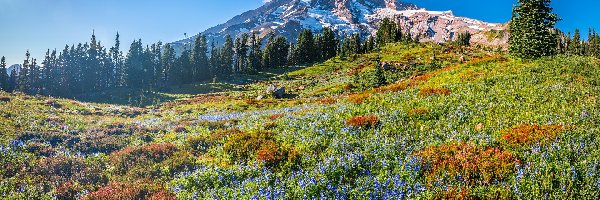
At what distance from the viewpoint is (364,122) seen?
1694 centimetres

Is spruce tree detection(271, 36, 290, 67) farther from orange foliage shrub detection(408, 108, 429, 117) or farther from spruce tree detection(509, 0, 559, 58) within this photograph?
orange foliage shrub detection(408, 108, 429, 117)

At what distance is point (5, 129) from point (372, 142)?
69.1 feet

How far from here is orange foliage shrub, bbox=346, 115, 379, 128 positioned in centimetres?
1675

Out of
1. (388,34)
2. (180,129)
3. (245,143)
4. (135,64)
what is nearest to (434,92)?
(245,143)

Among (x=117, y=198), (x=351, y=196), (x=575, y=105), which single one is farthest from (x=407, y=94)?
(x=117, y=198)

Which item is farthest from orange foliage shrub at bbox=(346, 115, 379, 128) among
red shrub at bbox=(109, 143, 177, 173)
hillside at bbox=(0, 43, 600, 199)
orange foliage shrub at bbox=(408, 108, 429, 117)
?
red shrub at bbox=(109, 143, 177, 173)

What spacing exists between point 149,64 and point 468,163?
13532 cm

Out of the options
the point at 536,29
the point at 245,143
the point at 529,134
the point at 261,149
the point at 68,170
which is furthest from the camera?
the point at 536,29

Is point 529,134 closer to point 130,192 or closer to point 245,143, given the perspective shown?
point 245,143

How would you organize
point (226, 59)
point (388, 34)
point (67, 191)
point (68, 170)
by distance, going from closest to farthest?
point (67, 191)
point (68, 170)
point (226, 59)
point (388, 34)

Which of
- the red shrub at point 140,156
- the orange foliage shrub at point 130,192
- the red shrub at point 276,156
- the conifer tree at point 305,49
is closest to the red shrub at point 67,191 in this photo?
the orange foliage shrub at point 130,192

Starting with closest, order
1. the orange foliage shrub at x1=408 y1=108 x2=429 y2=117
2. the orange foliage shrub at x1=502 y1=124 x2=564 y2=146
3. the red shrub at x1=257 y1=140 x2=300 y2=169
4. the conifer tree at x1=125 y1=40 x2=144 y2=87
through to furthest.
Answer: the orange foliage shrub at x1=502 y1=124 x2=564 y2=146, the red shrub at x1=257 y1=140 x2=300 y2=169, the orange foliage shrub at x1=408 y1=108 x2=429 y2=117, the conifer tree at x1=125 y1=40 x2=144 y2=87

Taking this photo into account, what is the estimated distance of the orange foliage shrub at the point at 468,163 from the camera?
1032 cm

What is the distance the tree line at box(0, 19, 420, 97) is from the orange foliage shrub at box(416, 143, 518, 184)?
110 metres
